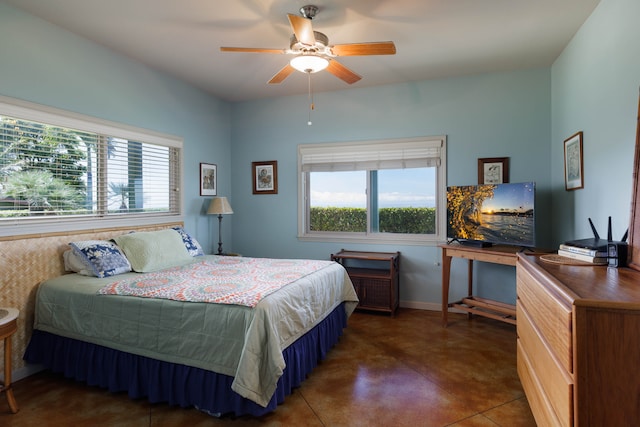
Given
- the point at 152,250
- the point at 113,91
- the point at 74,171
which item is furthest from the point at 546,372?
the point at 113,91

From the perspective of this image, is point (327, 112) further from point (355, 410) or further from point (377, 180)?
point (355, 410)

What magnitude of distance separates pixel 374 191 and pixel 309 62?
7.12 ft

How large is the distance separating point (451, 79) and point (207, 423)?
3948 mm

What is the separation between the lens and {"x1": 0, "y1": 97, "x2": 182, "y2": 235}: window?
2527 millimetres

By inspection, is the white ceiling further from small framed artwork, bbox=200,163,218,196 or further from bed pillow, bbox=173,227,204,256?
bed pillow, bbox=173,227,204,256

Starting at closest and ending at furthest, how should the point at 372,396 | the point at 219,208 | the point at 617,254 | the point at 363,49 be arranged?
the point at 617,254 → the point at 372,396 → the point at 363,49 → the point at 219,208

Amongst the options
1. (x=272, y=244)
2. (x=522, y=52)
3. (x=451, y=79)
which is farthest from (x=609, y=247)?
(x=272, y=244)

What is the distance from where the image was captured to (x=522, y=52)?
3.27m

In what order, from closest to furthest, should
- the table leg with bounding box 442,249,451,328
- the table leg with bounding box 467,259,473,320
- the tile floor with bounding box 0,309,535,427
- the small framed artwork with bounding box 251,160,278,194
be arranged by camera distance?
1. the tile floor with bounding box 0,309,535,427
2. the table leg with bounding box 442,249,451,328
3. the table leg with bounding box 467,259,473,320
4. the small framed artwork with bounding box 251,160,278,194

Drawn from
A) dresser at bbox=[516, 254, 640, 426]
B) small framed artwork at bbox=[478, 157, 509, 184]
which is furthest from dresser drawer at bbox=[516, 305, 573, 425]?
small framed artwork at bbox=[478, 157, 509, 184]

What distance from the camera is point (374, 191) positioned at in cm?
439

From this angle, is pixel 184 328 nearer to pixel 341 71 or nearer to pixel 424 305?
pixel 341 71

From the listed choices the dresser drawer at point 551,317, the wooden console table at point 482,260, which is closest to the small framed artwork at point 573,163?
the wooden console table at point 482,260

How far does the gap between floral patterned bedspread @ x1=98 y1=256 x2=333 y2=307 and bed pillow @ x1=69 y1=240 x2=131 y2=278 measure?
0.24 m
